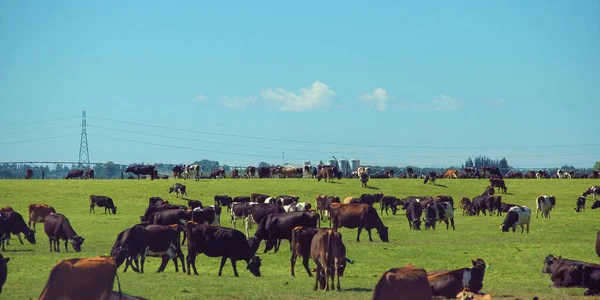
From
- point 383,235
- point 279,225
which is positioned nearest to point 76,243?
point 279,225

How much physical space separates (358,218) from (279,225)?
6806 millimetres

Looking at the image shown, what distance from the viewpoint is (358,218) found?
126 feet

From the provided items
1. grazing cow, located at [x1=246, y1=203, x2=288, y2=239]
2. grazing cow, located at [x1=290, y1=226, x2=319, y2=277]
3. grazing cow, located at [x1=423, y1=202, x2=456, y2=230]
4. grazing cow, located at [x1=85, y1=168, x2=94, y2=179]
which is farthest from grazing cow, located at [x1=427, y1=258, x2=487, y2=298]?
grazing cow, located at [x1=85, y1=168, x2=94, y2=179]

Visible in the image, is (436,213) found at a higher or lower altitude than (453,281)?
higher

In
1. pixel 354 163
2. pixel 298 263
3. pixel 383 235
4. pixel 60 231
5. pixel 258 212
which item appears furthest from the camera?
pixel 354 163

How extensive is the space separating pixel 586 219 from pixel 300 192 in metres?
28.2

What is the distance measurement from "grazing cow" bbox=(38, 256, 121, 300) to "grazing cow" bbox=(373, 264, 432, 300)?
4.88m

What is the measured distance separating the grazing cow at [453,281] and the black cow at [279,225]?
1536 centimetres

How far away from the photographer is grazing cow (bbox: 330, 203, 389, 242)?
37094mm

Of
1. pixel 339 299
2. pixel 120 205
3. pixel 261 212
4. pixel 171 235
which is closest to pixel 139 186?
pixel 120 205

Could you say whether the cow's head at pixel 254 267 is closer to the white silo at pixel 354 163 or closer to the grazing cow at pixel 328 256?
the grazing cow at pixel 328 256

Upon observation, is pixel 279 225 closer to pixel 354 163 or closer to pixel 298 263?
pixel 298 263

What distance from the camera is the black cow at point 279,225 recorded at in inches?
1278

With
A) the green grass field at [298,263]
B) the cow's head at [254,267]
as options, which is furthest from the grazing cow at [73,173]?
the cow's head at [254,267]
